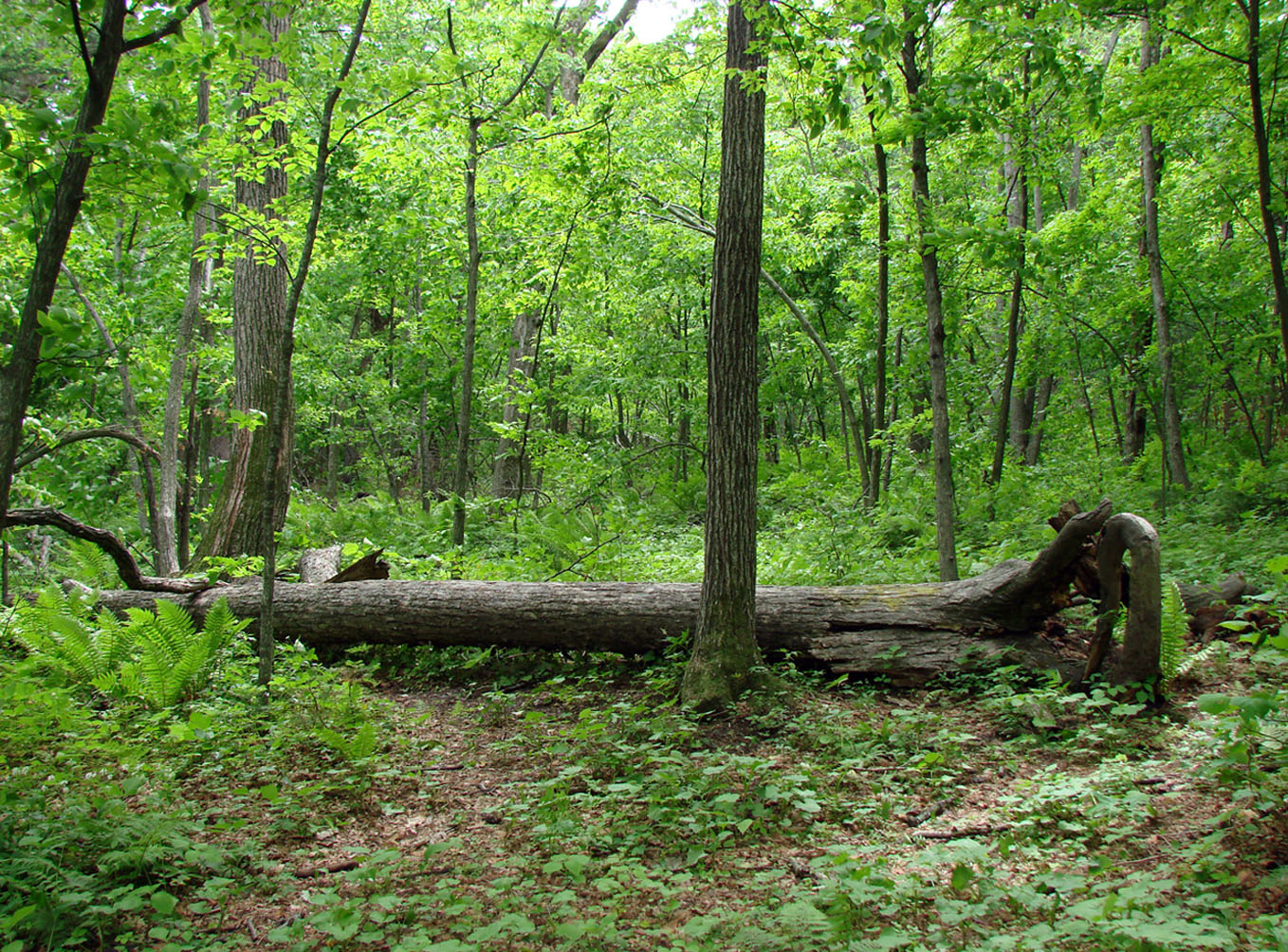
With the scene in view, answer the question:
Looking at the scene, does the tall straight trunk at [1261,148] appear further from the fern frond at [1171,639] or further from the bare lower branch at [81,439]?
the bare lower branch at [81,439]

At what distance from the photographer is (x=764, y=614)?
5.59 m

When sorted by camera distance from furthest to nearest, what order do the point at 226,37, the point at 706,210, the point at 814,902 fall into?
the point at 706,210
the point at 226,37
the point at 814,902

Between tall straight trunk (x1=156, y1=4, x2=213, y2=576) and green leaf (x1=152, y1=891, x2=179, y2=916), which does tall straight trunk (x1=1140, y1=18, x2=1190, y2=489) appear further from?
tall straight trunk (x1=156, y1=4, x2=213, y2=576)

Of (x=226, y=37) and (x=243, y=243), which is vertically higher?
(x=226, y=37)

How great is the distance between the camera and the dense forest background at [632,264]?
4902mm

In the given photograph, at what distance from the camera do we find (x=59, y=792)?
11.3 ft

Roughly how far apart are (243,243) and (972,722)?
18.2 ft

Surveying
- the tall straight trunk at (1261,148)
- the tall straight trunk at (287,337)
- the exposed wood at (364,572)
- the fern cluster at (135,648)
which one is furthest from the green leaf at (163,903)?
the tall straight trunk at (1261,148)

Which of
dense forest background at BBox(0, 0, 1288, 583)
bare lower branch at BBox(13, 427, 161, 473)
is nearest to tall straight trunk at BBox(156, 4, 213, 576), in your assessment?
dense forest background at BBox(0, 0, 1288, 583)

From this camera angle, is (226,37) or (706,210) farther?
(706,210)

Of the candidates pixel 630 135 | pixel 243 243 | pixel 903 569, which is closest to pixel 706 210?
pixel 630 135

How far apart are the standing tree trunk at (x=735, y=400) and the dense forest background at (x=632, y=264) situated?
0.47 m

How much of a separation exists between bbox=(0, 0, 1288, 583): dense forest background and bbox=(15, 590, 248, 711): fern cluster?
1383 millimetres

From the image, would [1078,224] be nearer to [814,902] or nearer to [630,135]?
[630,135]
